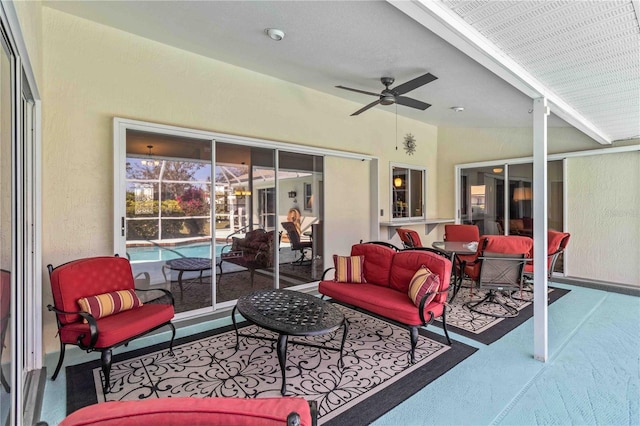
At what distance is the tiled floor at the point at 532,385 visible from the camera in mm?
2164

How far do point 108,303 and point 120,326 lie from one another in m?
0.35

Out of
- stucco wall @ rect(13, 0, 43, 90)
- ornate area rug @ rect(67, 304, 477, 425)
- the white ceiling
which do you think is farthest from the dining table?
stucco wall @ rect(13, 0, 43, 90)

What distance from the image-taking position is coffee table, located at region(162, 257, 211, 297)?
13.0 feet

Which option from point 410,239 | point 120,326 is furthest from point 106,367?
point 410,239

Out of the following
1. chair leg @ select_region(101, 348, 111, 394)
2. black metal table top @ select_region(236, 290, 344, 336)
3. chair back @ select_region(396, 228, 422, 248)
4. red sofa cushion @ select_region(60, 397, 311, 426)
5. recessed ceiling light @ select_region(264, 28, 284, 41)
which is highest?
recessed ceiling light @ select_region(264, 28, 284, 41)

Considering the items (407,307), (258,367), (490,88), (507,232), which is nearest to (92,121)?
(258,367)

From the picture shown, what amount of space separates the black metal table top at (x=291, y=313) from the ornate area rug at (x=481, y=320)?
5.58 ft

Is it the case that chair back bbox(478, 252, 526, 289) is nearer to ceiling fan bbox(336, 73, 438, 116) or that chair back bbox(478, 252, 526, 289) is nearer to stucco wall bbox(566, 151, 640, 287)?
ceiling fan bbox(336, 73, 438, 116)

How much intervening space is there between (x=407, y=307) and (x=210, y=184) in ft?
9.22

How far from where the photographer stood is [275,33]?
10.4 feet

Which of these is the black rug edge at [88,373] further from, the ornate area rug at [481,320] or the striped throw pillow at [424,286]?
the ornate area rug at [481,320]

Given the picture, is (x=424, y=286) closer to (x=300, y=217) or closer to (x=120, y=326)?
(x=300, y=217)

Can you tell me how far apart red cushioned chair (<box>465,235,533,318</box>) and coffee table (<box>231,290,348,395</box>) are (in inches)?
93.3

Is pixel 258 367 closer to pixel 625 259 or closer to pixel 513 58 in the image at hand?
pixel 513 58
